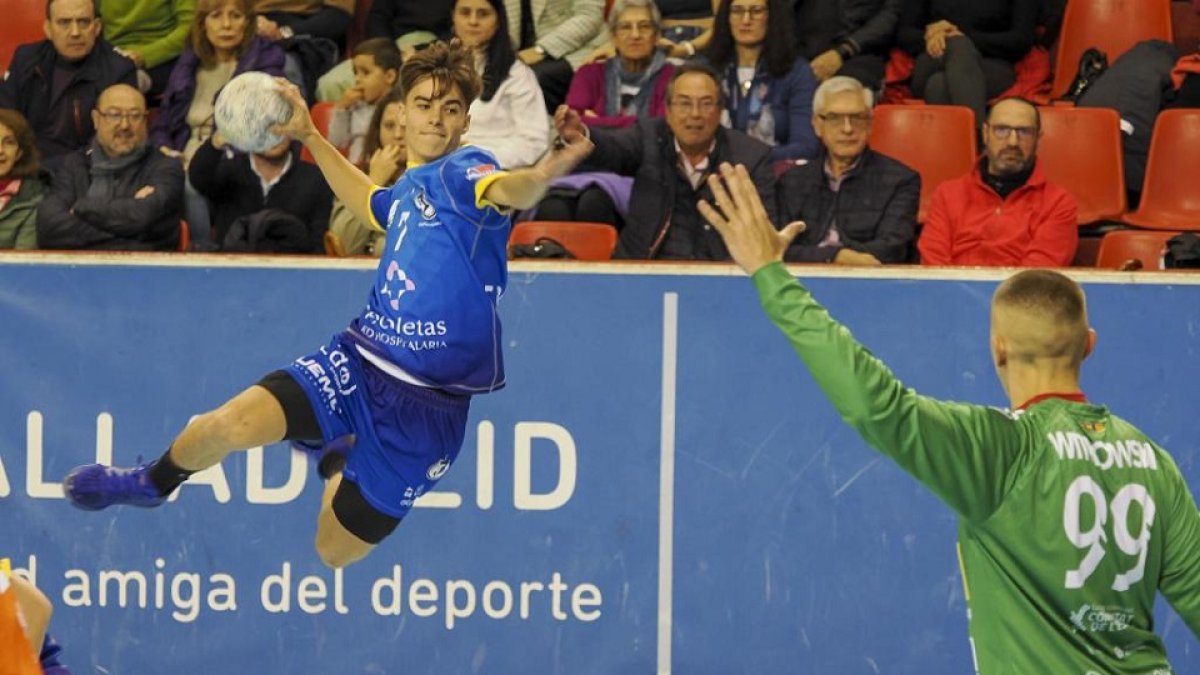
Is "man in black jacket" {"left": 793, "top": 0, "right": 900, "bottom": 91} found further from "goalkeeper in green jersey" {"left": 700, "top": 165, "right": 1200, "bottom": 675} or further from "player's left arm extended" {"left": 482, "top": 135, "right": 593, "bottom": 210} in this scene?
"goalkeeper in green jersey" {"left": 700, "top": 165, "right": 1200, "bottom": 675}

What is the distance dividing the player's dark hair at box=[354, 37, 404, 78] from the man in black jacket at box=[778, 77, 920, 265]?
2269 mm

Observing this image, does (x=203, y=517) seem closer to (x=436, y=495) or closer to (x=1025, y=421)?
(x=436, y=495)

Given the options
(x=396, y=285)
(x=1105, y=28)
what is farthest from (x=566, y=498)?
(x=1105, y=28)

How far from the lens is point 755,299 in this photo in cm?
916

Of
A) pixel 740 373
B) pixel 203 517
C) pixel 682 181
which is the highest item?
pixel 682 181

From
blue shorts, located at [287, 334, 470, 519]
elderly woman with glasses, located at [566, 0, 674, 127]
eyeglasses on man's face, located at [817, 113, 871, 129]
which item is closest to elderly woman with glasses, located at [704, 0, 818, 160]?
elderly woman with glasses, located at [566, 0, 674, 127]

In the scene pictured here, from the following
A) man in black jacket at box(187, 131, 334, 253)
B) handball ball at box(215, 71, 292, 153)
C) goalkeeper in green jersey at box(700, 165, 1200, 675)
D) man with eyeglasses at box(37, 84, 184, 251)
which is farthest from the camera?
man in black jacket at box(187, 131, 334, 253)

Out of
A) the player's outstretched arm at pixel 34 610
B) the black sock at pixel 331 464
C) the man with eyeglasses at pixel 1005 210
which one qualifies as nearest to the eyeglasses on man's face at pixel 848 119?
the man with eyeglasses at pixel 1005 210

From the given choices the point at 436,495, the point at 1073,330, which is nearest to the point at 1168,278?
the point at 436,495

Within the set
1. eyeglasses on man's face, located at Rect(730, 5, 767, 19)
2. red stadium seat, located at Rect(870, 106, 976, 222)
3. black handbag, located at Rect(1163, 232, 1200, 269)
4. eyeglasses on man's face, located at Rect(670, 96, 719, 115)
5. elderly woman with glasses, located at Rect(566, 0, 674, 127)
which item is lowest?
black handbag, located at Rect(1163, 232, 1200, 269)

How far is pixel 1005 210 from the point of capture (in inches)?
406

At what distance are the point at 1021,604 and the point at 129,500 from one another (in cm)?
368

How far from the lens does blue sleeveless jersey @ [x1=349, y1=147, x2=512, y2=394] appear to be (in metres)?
7.61

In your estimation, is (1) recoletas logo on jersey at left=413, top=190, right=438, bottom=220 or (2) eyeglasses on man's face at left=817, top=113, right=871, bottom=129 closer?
(1) recoletas logo on jersey at left=413, top=190, right=438, bottom=220
